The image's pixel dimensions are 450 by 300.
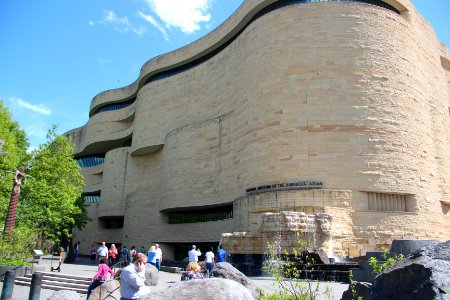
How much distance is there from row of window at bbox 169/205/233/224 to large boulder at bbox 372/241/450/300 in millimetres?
26602

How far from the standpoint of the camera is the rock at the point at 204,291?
548cm

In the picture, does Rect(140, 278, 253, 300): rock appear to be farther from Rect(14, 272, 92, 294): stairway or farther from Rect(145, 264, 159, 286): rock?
Rect(14, 272, 92, 294): stairway

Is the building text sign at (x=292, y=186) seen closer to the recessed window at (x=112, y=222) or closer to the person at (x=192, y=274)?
the person at (x=192, y=274)

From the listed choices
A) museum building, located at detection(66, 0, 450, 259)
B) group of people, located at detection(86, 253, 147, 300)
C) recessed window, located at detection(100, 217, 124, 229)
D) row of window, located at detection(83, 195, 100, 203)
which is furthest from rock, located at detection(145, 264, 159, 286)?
row of window, located at detection(83, 195, 100, 203)

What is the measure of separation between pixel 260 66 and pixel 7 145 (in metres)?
18.7

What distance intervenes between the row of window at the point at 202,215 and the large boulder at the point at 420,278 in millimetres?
26602

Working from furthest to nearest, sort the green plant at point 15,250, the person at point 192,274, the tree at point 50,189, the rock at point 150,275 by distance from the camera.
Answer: the tree at point 50,189 → the green plant at point 15,250 → the rock at point 150,275 → the person at point 192,274

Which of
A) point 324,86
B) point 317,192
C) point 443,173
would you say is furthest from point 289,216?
point 443,173

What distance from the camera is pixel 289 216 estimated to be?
69.5ft

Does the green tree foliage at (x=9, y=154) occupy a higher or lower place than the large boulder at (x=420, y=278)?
higher

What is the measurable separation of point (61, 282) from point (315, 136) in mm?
17680

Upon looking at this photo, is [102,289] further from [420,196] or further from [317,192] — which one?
[420,196]

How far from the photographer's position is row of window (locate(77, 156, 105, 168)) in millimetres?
55287

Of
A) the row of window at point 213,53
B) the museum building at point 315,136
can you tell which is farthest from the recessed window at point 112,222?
the row of window at point 213,53
